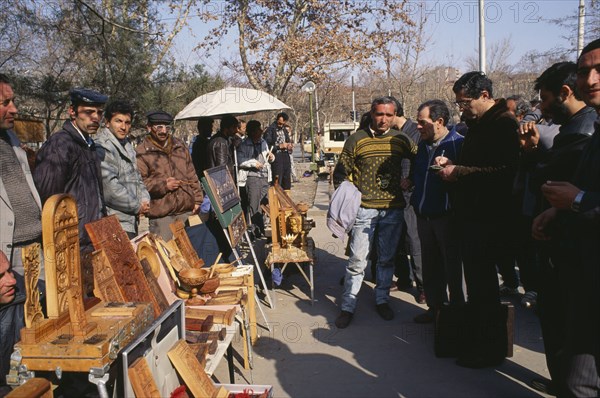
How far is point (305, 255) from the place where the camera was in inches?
208

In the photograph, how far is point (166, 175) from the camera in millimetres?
5137

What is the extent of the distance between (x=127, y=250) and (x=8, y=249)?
617 mm

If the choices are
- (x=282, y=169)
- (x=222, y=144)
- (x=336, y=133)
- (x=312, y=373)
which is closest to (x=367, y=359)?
(x=312, y=373)

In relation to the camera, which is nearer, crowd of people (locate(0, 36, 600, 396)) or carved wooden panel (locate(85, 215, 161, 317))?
crowd of people (locate(0, 36, 600, 396))

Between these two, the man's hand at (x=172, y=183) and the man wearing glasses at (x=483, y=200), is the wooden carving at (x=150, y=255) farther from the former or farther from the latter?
the man wearing glasses at (x=483, y=200)

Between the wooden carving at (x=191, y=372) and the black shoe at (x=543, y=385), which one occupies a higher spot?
the wooden carving at (x=191, y=372)

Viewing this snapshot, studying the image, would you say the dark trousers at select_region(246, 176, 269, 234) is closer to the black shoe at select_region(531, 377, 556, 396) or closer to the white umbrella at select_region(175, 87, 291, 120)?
the white umbrella at select_region(175, 87, 291, 120)

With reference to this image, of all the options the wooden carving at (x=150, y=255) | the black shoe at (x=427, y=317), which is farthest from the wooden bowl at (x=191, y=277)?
the black shoe at (x=427, y=317)

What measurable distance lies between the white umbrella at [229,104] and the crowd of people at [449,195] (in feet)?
4.82

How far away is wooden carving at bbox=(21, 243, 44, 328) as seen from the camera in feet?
7.09

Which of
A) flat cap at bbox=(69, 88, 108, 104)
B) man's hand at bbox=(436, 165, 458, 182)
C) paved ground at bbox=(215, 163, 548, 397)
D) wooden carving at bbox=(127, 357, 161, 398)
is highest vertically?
flat cap at bbox=(69, 88, 108, 104)

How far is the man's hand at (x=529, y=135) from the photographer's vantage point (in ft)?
11.2

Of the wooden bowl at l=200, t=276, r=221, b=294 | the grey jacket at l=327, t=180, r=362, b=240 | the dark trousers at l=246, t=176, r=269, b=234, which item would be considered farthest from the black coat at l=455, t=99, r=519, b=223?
the dark trousers at l=246, t=176, r=269, b=234

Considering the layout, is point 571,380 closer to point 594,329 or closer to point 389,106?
point 594,329
